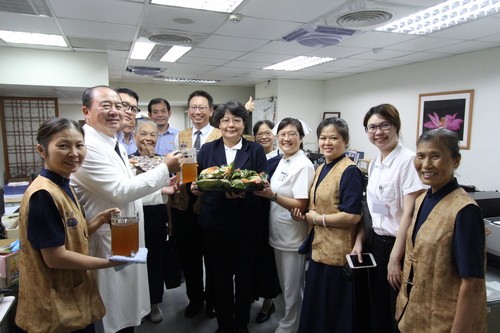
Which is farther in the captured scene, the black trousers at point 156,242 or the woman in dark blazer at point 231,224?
the black trousers at point 156,242

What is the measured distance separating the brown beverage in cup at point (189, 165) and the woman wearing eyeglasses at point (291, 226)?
0.58m

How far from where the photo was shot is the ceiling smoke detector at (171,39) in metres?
3.69

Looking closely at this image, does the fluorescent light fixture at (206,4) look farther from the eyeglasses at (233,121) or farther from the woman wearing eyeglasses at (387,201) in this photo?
the woman wearing eyeglasses at (387,201)

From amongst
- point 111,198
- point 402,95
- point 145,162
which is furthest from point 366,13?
point 402,95

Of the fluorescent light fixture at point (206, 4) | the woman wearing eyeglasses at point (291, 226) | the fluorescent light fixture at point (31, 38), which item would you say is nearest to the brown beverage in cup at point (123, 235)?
the woman wearing eyeglasses at point (291, 226)

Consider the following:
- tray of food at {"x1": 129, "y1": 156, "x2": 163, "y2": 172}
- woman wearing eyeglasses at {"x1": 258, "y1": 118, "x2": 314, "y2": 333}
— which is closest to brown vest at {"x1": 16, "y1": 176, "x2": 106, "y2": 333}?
tray of food at {"x1": 129, "y1": 156, "x2": 163, "y2": 172}

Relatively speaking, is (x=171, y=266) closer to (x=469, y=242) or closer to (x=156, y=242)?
(x=156, y=242)

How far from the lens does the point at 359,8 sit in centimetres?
276

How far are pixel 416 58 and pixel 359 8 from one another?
272cm

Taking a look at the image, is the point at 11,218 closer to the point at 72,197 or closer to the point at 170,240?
the point at 170,240

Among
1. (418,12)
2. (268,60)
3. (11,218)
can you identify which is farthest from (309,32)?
(11,218)

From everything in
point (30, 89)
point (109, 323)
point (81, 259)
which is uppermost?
point (30, 89)

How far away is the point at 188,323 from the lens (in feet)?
8.32

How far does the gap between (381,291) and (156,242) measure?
1649 mm
